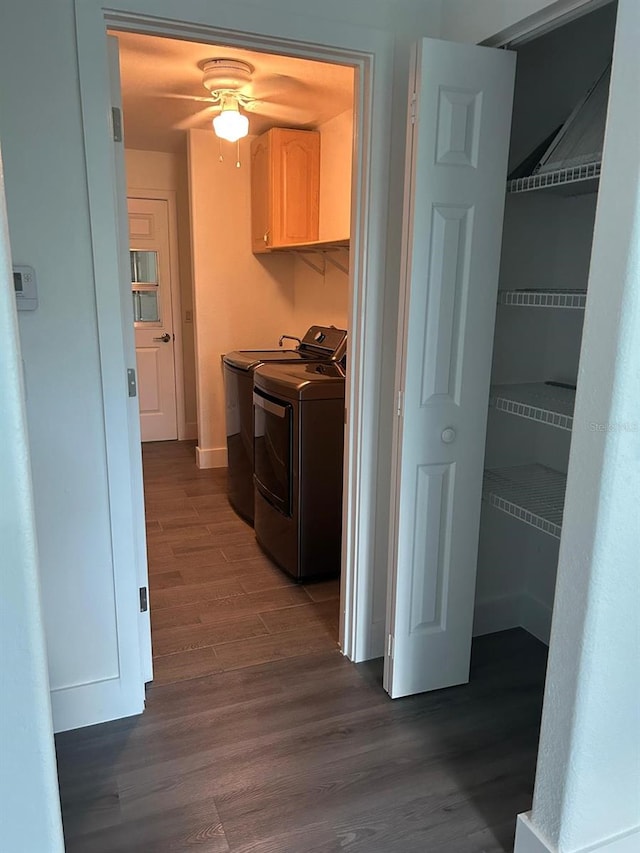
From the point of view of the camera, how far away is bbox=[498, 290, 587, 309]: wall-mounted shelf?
5.76ft

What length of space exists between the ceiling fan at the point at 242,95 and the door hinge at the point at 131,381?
65.8 inches

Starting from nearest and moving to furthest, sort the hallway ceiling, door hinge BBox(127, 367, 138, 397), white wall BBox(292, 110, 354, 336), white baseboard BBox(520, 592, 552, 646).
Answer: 1. door hinge BBox(127, 367, 138, 397)
2. white baseboard BBox(520, 592, 552, 646)
3. the hallway ceiling
4. white wall BBox(292, 110, 354, 336)

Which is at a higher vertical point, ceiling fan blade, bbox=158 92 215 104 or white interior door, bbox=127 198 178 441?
ceiling fan blade, bbox=158 92 215 104

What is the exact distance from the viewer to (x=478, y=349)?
6.42 ft

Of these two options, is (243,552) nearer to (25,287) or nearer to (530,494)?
(530,494)

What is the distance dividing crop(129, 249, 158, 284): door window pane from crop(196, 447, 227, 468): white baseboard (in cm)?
153

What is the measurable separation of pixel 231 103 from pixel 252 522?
2300 mm

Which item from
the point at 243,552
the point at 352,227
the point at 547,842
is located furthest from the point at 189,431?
the point at 547,842

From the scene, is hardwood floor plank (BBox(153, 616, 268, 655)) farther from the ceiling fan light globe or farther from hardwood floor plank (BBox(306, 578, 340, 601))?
the ceiling fan light globe

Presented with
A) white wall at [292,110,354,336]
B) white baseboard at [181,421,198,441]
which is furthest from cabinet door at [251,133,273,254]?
white baseboard at [181,421,198,441]

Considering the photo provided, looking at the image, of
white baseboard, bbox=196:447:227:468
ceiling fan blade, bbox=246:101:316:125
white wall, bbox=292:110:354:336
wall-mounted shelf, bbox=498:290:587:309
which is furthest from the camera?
white baseboard, bbox=196:447:227:468

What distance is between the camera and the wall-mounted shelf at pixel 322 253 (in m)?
3.64

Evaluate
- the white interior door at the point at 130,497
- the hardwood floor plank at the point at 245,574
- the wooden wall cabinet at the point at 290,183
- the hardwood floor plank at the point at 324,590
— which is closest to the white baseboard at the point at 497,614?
the hardwood floor plank at the point at 324,590

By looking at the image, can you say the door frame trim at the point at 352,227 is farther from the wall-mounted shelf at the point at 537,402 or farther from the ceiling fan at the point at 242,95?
the ceiling fan at the point at 242,95
